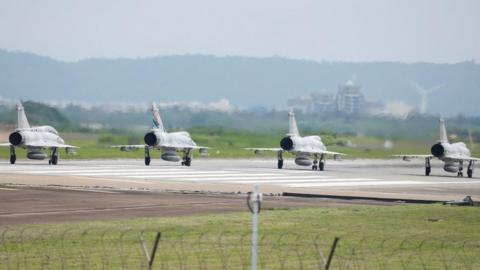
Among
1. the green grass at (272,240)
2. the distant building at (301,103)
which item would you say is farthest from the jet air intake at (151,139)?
the green grass at (272,240)

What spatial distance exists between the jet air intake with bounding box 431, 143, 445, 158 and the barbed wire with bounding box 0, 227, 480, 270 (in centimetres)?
3665

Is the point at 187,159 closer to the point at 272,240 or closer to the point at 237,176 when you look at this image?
the point at 237,176

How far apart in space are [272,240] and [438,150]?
38.6m

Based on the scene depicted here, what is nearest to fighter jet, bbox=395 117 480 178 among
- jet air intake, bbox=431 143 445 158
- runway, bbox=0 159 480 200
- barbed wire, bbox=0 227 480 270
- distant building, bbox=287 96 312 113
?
jet air intake, bbox=431 143 445 158

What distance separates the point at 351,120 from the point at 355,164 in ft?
17.7

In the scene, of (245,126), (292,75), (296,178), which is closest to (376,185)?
(296,178)

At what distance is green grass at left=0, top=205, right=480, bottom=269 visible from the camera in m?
19.8

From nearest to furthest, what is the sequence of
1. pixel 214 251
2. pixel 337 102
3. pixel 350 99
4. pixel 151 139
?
pixel 214 251
pixel 151 139
pixel 350 99
pixel 337 102

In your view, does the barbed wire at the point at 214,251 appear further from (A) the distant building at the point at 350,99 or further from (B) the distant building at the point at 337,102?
(B) the distant building at the point at 337,102

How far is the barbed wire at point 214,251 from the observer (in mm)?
19266

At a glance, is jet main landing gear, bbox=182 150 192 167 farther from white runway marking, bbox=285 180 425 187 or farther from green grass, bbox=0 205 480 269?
green grass, bbox=0 205 480 269

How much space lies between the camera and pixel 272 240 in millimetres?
23422

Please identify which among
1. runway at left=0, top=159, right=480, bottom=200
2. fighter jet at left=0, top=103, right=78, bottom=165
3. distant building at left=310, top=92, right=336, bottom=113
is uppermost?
distant building at left=310, top=92, right=336, bottom=113

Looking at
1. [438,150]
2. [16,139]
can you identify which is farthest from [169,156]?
[438,150]
